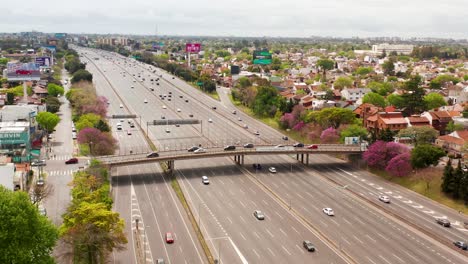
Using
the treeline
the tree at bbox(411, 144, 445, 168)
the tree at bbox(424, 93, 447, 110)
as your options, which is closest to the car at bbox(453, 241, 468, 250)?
the tree at bbox(411, 144, 445, 168)

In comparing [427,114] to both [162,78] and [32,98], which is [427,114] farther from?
[162,78]

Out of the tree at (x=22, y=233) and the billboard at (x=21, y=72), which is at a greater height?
the billboard at (x=21, y=72)

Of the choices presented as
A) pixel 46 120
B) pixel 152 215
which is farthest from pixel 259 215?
pixel 46 120

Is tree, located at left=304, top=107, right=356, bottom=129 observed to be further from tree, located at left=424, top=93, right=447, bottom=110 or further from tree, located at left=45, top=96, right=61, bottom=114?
tree, located at left=45, top=96, right=61, bottom=114

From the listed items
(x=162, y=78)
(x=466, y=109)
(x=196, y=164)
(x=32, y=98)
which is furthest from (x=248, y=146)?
(x=162, y=78)

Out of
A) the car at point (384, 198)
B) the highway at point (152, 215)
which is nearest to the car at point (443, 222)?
the car at point (384, 198)

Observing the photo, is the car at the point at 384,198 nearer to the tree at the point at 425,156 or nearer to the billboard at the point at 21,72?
the tree at the point at 425,156
